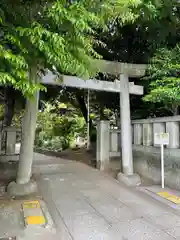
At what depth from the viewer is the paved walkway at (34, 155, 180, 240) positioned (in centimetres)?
322

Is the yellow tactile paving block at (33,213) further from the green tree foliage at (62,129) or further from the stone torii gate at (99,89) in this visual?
the green tree foliage at (62,129)

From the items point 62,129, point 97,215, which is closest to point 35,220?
point 97,215

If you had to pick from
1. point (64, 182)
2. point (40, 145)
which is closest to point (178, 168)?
point (64, 182)

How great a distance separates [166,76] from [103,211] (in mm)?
3467

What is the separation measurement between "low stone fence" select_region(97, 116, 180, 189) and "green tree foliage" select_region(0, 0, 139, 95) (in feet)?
11.3

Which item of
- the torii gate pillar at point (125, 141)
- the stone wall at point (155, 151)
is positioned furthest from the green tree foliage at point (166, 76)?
the torii gate pillar at point (125, 141)

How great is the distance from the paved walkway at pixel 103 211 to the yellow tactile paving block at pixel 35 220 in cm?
22

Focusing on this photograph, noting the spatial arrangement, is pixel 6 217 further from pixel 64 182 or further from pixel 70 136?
pixel 70 136

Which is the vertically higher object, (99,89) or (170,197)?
(99,89)

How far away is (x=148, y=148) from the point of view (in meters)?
6.23

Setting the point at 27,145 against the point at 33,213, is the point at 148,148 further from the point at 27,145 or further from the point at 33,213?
the point at 33,213

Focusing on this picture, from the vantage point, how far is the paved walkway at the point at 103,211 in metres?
3.22

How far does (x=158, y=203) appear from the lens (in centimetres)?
443

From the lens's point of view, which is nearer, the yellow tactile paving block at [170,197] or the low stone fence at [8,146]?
the yellow tactile paving block at [170,197]
